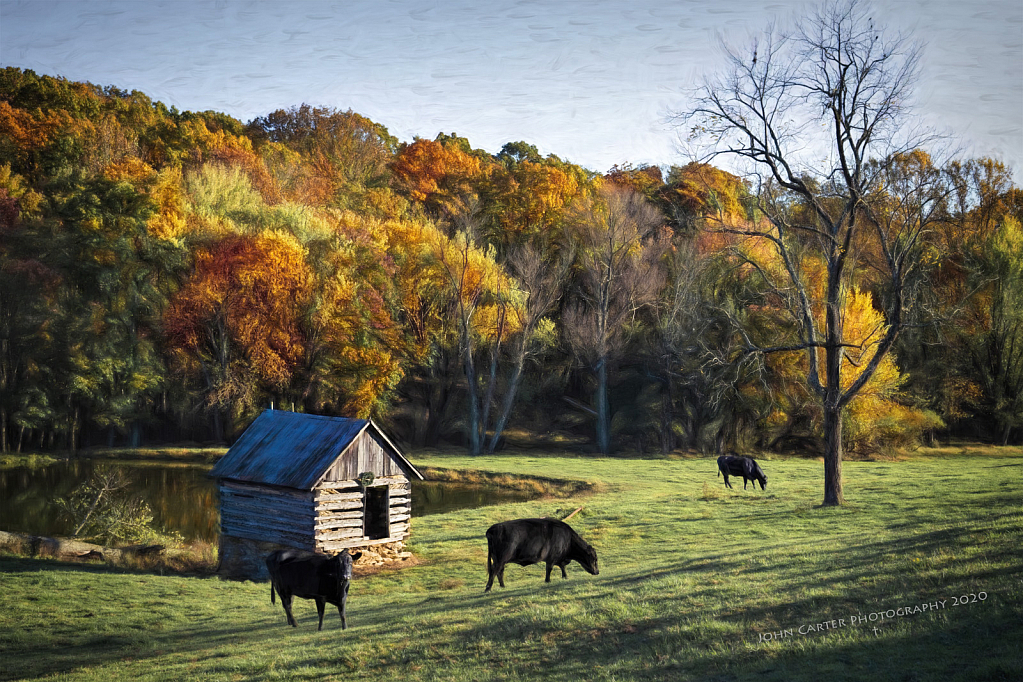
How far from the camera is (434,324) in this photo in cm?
5272

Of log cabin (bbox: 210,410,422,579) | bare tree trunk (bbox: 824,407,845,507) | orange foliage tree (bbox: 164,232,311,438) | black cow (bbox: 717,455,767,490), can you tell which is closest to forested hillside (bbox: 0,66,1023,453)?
orange foliage tree (bbox: 164,232,311,438)

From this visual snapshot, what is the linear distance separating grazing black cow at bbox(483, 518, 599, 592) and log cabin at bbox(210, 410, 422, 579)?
649cm

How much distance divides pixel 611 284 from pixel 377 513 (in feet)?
102

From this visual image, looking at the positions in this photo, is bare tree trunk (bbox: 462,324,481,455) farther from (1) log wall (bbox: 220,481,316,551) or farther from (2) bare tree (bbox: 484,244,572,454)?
(1) log wall (bbox: 220,481,316,551)

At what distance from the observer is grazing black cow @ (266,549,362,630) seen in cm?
1521

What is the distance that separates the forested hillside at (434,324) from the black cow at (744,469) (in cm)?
1068

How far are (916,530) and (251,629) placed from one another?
14306 mm

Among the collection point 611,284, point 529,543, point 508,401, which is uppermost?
point 611,284

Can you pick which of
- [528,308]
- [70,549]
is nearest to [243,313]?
[528,308]

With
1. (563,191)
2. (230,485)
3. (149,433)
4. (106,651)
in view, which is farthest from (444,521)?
(563,191)

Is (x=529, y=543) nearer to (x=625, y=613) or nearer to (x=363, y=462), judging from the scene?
(x=625, y=613)

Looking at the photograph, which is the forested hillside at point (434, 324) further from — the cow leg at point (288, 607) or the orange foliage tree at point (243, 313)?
the cow leg at point (288, 607)

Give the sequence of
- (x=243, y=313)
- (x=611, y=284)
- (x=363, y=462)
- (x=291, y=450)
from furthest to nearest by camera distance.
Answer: (x=611, y=284)
(x=243, y=313)
(x=291, y=450)
(x=363, y=462)

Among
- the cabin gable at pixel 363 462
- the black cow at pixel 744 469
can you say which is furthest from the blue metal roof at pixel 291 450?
the black cow at pixel 744 469
